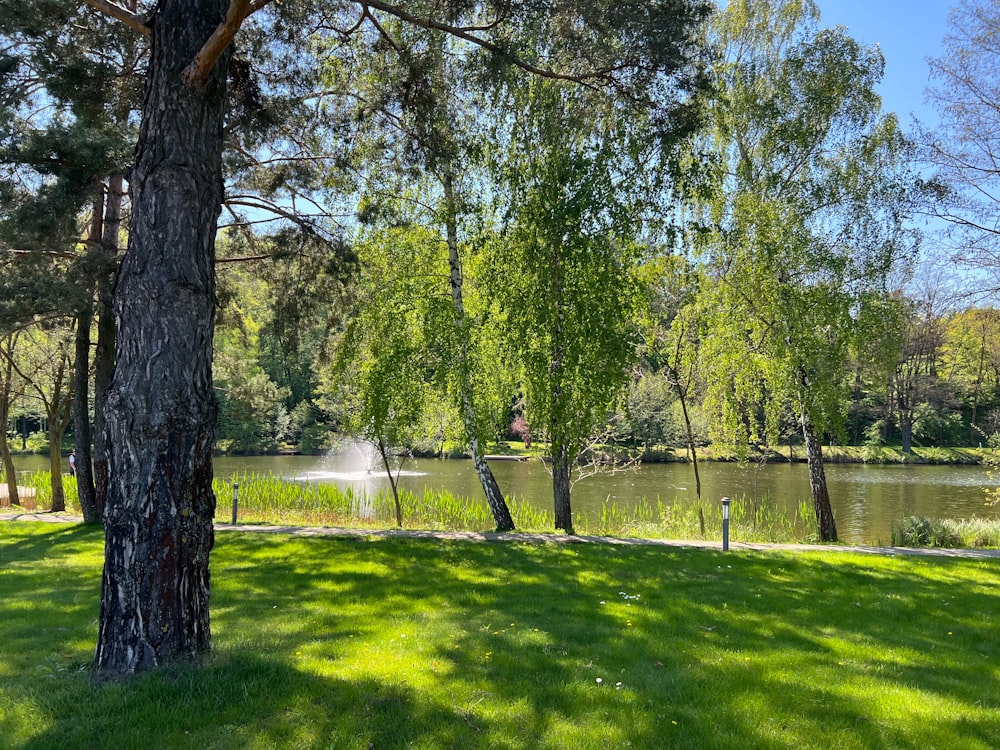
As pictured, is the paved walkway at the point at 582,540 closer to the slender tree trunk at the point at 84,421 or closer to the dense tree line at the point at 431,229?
the dense tree line at the point at 431,229

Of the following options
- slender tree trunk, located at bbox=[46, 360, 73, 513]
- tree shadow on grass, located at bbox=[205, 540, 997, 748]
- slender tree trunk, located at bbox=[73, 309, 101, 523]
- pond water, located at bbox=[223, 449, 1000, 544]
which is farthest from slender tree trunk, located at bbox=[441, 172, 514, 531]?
slender tree trunk, located at bbox=[46, 360, 73, 513]

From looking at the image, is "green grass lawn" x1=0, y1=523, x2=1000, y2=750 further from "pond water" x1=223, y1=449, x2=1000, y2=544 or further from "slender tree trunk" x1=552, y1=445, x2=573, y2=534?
"pond water" x1=223, y1=449, x2=1000, y2=544

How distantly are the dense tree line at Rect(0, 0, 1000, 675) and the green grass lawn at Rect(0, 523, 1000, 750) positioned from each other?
63cm

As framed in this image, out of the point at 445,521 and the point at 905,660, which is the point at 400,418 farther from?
the point at 905,660

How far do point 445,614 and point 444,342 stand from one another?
5.49 metres

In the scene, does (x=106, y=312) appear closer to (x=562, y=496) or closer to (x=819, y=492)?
(x=562, y=496)

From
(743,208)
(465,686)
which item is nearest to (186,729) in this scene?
(465,686)

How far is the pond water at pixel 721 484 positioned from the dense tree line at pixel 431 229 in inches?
224

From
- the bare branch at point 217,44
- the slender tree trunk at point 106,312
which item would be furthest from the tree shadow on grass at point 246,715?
the slender tree trunk at point 106,312

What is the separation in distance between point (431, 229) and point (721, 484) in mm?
17578

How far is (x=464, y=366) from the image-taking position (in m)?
9.99

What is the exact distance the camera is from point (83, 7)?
727cm

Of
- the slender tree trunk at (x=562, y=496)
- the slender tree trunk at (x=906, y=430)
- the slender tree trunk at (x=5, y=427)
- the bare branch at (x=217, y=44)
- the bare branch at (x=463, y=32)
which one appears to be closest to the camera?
the bare branch at (x=217, y=44)

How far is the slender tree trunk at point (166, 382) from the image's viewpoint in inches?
138
